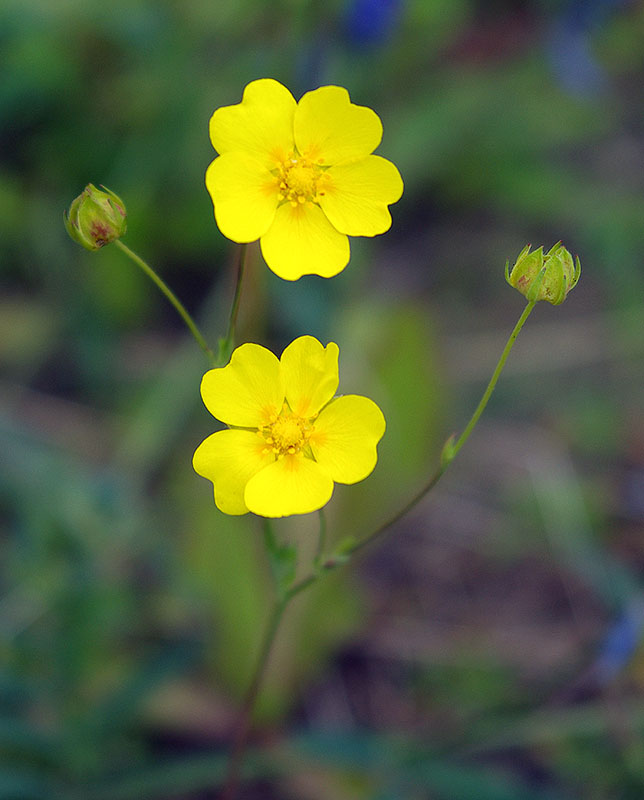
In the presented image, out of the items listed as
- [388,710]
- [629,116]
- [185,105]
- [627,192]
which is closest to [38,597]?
[388,710]

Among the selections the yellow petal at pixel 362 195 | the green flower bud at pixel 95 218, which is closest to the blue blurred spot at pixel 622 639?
the yellow petal at pixel 362 195

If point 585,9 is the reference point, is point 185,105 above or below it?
below

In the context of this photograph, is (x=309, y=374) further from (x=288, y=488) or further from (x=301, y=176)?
(x=301, y=176)

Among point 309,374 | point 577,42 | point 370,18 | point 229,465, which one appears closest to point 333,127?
point 309,374

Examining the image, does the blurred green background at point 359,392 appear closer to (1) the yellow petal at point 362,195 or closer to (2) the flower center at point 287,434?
(2) the flower center at point 287,434

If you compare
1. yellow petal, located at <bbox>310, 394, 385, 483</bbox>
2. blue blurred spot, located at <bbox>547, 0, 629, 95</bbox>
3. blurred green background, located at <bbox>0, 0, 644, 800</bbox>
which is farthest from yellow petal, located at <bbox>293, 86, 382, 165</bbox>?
blue blurred spot, located at <bbox>547, 0, 629, 95</bbox>

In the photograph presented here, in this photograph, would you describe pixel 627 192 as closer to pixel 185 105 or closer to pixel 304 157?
pixel 185 105
